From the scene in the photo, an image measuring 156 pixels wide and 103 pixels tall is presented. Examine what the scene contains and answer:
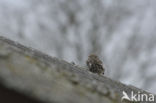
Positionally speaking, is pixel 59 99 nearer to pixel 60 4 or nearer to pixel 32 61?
pixel 32 61

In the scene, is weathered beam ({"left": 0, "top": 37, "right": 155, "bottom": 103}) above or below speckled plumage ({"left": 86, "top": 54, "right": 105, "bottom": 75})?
below

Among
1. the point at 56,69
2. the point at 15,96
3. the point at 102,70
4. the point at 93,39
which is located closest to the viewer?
the point at 15,96

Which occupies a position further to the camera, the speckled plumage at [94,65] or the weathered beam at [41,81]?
the speckled plumage at [94,65]

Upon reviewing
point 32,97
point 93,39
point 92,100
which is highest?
point 93,39

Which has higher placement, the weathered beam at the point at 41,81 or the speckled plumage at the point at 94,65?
the speckled plumage at the point at 94,65

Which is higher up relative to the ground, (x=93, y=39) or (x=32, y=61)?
(x=93, y=39)

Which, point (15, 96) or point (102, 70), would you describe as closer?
point (15, 96)

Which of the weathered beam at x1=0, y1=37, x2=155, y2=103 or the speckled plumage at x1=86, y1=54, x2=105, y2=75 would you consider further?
the speckled plumage at x1=86, y1=54, x2=105, y2=75

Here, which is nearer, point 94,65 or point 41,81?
point 41,81

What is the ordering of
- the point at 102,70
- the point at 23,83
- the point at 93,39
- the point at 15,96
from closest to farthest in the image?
the point at 23,83, the point at 15,96, the point at 102,70, the point at 93,39

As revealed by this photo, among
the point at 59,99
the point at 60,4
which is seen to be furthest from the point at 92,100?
the point at 60,4

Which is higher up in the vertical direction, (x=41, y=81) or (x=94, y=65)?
(x=94, y=65)
